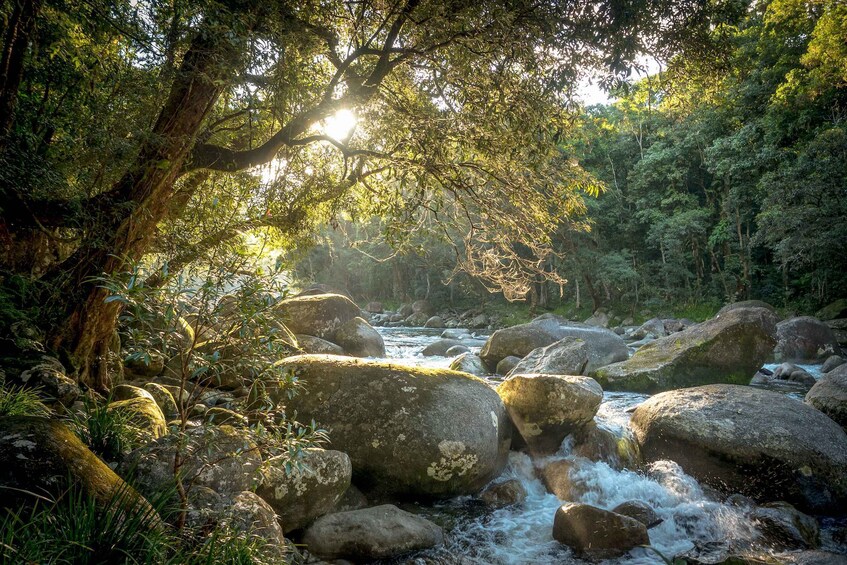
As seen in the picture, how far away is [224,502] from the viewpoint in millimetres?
3457

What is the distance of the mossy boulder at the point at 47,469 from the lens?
7.87ft

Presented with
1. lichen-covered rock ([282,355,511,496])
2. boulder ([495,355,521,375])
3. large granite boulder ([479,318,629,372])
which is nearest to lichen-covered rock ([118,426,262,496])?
lichen-covered rock ([282,355,511,496])

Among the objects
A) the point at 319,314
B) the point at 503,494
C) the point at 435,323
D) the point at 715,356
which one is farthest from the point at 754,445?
the point at 435,323

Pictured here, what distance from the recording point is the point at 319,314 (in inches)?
550

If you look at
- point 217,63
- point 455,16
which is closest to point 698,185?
point 455,16

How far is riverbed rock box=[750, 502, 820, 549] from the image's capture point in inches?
190

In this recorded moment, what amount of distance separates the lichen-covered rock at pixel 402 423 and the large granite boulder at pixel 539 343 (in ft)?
27.0

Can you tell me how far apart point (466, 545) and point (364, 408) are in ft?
6.39

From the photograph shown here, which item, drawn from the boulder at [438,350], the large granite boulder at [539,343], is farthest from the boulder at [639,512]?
the boulder at [438,350]

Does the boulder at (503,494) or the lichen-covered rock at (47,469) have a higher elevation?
the lichen-covered rock at (47,469)

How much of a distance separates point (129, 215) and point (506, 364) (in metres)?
10.9

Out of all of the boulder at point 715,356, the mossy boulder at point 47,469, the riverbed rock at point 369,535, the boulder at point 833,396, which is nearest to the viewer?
the mossy boulder at point 47,469

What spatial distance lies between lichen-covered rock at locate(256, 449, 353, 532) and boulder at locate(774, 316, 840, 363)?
55.9ft

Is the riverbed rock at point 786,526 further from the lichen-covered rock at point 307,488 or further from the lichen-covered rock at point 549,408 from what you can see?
the lichen-covered rock at point 307,488
